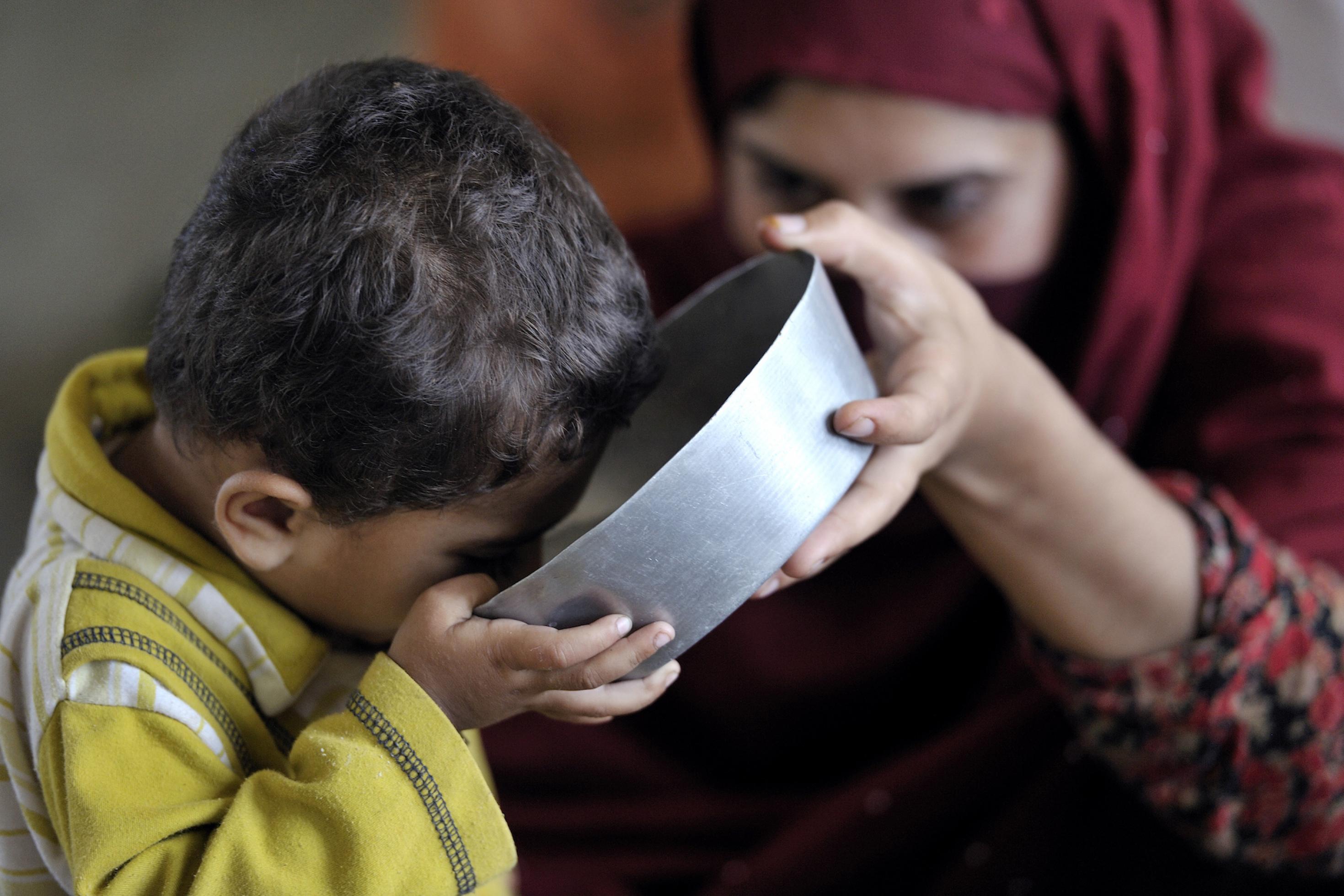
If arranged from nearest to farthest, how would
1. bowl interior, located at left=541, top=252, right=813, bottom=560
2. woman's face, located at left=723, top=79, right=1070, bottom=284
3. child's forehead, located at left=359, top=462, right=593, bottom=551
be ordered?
child's forehead, located at left=359, top=462, right=593, bottom=551
bowl interior, located at left=541, top=252, right=813, bottom=560
woman's face, located at left=723, top=79, right=1070, bottom=284

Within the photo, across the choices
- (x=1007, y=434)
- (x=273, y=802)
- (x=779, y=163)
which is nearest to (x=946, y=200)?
(x=779, y=163)

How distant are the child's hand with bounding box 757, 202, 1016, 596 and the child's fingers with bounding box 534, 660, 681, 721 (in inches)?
2.5

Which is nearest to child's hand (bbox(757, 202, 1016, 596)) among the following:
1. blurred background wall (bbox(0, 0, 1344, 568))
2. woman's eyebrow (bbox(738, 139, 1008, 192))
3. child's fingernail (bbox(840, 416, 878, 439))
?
child's fingernail (bbox(840, 416, 878, 439))

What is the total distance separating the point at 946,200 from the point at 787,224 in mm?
380

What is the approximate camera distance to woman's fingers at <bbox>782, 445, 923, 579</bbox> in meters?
0.53

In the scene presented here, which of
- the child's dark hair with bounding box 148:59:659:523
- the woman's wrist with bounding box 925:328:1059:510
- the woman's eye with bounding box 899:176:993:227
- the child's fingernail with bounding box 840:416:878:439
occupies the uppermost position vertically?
the child's dark hair with bounding box 148:59:659:523

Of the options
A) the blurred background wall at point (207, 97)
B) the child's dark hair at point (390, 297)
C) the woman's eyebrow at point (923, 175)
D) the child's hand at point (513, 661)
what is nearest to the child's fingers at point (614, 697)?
the child's hand at point (513, 661)

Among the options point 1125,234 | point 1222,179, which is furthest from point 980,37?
point 1222,179

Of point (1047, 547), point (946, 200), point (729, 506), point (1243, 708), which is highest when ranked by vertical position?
point (729, 506)

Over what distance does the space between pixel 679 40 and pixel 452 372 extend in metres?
1.26

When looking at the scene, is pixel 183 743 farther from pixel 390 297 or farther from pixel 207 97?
pixel 207 97

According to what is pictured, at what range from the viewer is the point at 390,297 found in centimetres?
48

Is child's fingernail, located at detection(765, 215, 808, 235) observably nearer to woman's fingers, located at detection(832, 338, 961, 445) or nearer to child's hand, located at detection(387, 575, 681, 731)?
woman's fingers, located at detection(832, 338, 961, 445)

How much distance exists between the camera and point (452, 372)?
493mm
